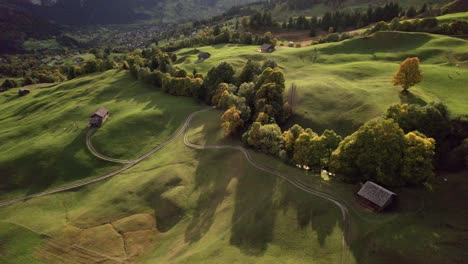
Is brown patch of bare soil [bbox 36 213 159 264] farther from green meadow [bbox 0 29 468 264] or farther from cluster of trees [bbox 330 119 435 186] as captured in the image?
cluster of trees [bbox 330 119 435 186]

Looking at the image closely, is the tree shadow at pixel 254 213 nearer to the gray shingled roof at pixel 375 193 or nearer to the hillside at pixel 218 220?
the hillside at pixel 218 220

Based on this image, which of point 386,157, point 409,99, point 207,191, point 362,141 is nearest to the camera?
point 386,157

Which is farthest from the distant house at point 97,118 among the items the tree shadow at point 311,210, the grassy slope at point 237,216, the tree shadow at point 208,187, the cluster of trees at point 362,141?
the tree shadow at point 311,210

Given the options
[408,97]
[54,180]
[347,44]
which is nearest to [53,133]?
[54,180]

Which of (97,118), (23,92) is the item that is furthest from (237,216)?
(23,92)

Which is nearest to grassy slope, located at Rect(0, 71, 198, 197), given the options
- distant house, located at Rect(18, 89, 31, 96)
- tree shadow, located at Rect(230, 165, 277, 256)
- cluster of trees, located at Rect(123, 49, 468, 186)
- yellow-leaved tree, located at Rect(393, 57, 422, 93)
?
distant house, located at Rect(18, 89, 31, 96)

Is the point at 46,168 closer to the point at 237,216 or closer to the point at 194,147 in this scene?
the point at 194,147
